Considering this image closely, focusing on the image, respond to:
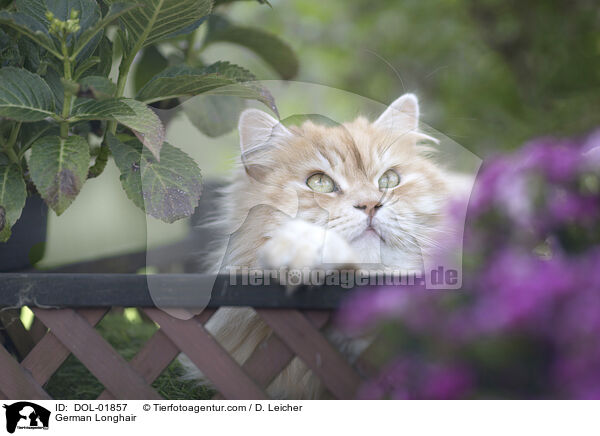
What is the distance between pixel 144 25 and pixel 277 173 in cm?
26

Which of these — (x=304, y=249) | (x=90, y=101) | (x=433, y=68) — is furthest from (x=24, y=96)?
(x=433, y=68)

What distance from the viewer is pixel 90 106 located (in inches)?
27.8

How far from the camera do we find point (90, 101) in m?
0.71

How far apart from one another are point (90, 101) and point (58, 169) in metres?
0.10

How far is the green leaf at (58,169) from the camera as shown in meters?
0.67

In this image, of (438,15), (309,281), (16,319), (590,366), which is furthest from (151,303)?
(438,15)

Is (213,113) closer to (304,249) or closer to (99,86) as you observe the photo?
(99,86)

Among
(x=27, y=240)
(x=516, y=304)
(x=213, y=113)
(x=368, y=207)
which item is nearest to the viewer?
(x=516, y=304)

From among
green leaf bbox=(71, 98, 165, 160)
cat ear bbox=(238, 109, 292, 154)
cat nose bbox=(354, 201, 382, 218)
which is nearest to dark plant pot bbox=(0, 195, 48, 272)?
green leaf bbox=(71, 98, 165, 160)

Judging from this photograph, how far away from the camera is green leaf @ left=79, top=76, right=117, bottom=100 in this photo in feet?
2.24

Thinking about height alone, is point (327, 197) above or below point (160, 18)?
below

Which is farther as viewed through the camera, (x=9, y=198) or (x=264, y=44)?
(x=264, y=44)

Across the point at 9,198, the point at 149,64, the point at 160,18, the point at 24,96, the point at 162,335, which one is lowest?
the point at 162,335
